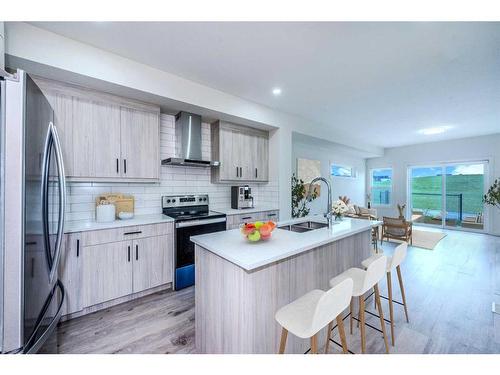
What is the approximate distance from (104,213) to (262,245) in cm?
201

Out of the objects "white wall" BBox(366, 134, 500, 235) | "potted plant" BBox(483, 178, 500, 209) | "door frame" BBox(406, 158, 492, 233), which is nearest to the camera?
"potted plant" BBox(483, 178, 500, 209)

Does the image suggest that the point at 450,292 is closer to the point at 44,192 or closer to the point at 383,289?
the point at 383,289

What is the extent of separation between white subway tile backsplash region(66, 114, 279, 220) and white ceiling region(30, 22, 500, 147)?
0.98 m

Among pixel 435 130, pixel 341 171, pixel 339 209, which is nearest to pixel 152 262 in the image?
pixel 339 209

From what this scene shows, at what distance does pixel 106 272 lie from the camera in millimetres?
2221

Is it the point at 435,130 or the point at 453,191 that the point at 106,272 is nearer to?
the point at 435,130

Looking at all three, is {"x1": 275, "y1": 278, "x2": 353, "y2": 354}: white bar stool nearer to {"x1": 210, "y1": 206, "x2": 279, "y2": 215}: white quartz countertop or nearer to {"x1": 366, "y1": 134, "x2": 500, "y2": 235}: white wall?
{"x1": 210, "y1": 206, "x2": 279, "y2": 215}: white quartz countertop

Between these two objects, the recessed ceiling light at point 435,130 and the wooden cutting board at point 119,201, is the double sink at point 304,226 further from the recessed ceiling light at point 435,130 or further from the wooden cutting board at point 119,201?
the recessed ceiling light at point 435,130

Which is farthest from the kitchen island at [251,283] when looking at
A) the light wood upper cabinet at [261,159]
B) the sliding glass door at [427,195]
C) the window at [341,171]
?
the sliding glass door at [427,195]

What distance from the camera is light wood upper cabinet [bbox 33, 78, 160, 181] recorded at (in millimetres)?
2135

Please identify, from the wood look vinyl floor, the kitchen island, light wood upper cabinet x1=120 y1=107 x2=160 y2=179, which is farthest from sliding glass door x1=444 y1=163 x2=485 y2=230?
light wood upper cabinet x1=120 y1=107 x2=160 y2=179

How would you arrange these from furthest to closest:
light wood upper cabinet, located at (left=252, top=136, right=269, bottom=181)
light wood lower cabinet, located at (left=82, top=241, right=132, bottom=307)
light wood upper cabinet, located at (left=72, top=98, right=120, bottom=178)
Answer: light wood upper cabinet, located at (left=252, top=136, right=269, bottom=181) → light wood upper cabinet, located at (left=72, top=98, right=120, bottom=178) → light wood lower cabinet, located at (left=82, top=241, right=132, bottom=307)

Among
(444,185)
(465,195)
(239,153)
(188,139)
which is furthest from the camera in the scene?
(444,185)
